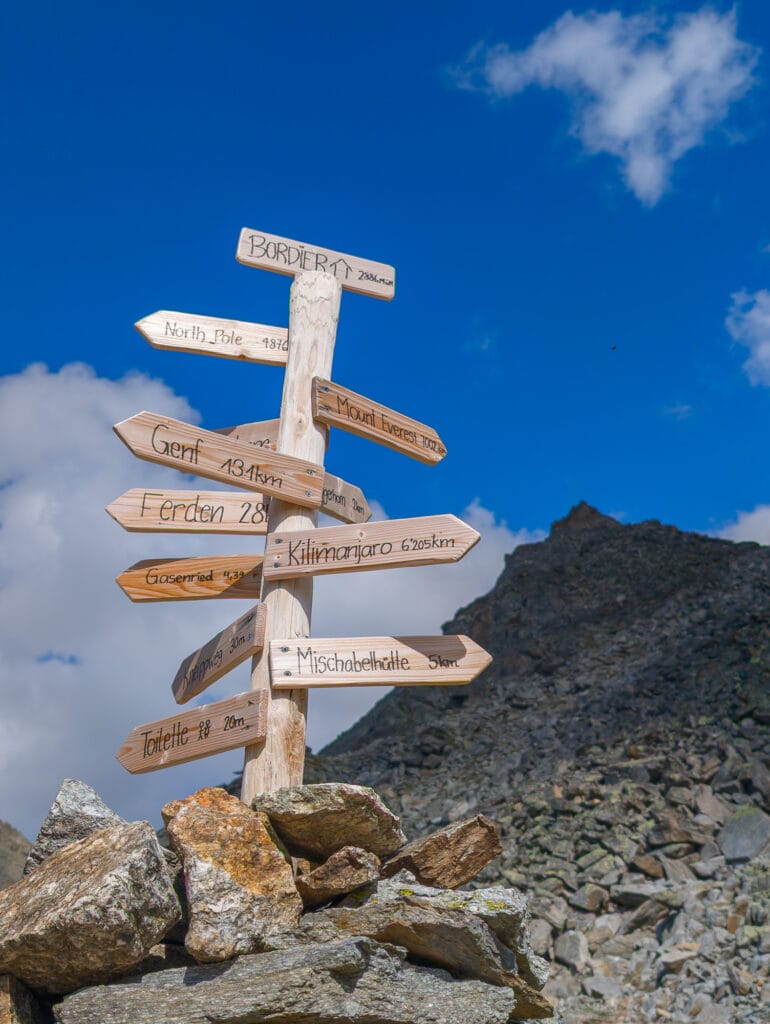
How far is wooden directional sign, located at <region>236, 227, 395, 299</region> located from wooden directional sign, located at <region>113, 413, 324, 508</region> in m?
1.85

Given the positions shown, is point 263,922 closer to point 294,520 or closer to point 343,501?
point 294,520

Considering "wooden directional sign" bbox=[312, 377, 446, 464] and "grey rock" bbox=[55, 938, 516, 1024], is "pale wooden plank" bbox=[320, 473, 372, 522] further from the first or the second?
"grey rock" bbox=[55, 938, 516, 1024]

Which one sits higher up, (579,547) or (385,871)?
(579,547)

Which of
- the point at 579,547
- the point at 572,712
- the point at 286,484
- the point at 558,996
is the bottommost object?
the point at 558,996

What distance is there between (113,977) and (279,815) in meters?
1.28

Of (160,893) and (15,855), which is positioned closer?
(160,893)

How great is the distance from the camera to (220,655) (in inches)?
281

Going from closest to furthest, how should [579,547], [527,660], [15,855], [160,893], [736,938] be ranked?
[160,893] < [736,938] < [15,855] < [527,660] < [579,547]

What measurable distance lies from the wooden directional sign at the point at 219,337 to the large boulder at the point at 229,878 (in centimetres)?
359

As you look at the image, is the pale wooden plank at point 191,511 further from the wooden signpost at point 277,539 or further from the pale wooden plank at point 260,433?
the pale wooden plank at point 260,433

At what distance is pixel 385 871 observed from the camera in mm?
6219

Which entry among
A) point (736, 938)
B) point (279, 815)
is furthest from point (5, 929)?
point (736, 938)

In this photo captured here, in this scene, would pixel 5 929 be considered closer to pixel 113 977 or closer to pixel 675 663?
pixel 113 977

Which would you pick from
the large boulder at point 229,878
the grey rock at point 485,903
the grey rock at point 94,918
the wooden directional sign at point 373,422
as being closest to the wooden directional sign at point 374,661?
the large boulder at point 229,878
